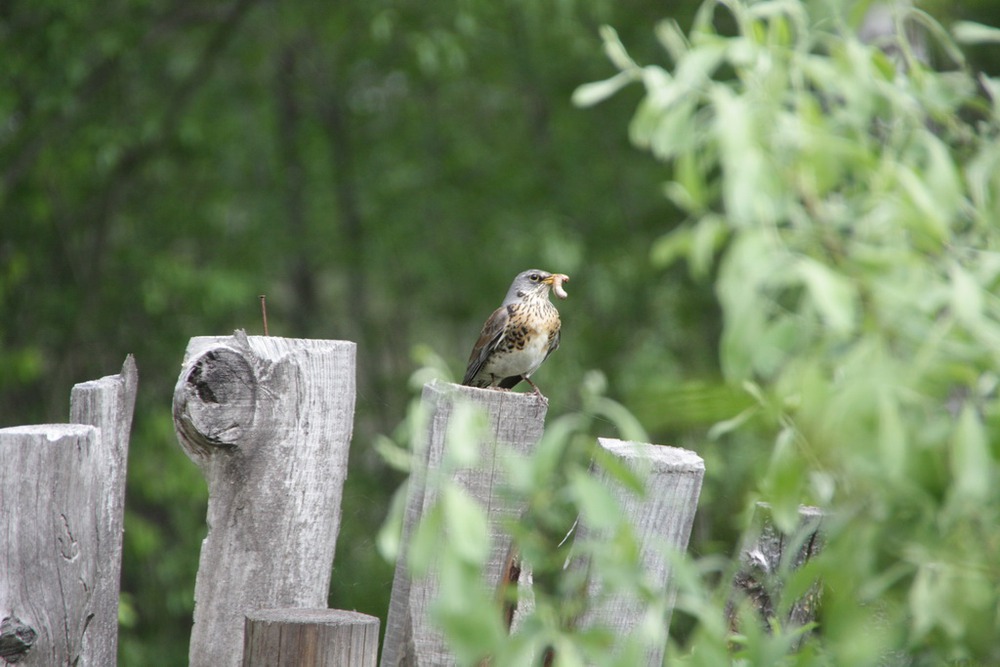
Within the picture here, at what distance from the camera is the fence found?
2207 mm

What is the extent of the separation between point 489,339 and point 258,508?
2582 millimetres

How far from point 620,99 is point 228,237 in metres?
3.82

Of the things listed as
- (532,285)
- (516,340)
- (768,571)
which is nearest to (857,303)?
(768,571)

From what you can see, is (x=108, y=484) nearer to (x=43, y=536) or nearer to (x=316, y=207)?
(x=43, y=536)

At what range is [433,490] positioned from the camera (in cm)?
221

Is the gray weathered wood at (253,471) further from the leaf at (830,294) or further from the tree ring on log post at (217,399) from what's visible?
the leaf at (830,294)

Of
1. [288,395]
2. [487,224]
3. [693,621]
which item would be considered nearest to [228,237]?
[487,224]

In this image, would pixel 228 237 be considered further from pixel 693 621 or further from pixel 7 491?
pixel 7 491

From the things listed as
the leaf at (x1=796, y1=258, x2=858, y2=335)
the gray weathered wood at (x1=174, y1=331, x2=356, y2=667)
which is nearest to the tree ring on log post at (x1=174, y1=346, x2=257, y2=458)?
the gray weathered wood at (x1=174, y1=331, x2=356, y2=667)

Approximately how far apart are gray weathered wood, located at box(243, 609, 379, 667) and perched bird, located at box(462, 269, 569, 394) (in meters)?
2.72

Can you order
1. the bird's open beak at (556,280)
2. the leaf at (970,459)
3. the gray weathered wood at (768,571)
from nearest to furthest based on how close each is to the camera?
1. the leaf at (970,459)
2. the gray weathered wood at (768,571)
3. the bird's open beak at (556,280)

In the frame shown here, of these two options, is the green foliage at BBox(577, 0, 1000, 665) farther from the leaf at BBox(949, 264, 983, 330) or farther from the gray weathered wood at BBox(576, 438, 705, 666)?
the gray weathered wood at BBox(576, 438, 705, 666)

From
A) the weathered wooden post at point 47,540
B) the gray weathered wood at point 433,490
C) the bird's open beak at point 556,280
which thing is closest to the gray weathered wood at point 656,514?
the gray weathered wood at point 433,490

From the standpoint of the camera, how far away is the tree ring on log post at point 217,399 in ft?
7.84
